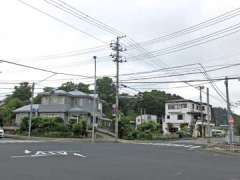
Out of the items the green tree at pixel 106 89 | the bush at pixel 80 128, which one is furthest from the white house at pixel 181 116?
the bush at pixel 80 128

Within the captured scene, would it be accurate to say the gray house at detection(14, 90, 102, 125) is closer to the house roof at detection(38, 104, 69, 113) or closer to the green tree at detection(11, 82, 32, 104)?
the house roof at detection(38, 104, 69, 113)

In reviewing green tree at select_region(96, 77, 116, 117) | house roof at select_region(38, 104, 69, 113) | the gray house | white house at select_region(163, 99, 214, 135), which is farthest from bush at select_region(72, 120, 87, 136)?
green tree at select_region(96, 77, 116, 117)

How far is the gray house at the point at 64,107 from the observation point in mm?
64250

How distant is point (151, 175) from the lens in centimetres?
1336

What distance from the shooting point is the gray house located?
64.2m

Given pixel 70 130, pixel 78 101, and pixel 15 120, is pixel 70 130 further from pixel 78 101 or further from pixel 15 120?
pixel 15 120

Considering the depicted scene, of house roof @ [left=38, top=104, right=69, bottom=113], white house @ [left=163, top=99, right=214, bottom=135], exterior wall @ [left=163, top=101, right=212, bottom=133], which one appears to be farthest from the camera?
exterior wall @ [left=163, top=101, right=212, bottom=133]

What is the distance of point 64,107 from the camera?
6431 centimetres

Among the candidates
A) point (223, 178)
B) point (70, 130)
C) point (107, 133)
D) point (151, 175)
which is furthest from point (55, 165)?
point (107, 133)

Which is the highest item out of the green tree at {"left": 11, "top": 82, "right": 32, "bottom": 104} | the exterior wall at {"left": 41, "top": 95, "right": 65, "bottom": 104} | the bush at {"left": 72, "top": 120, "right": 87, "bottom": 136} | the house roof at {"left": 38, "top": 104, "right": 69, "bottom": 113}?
the green tree at {"left": 11, "top": 82, "right": 32, "bottom": 104}

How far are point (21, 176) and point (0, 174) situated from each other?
31.4 inches

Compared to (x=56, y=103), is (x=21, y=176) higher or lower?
lower

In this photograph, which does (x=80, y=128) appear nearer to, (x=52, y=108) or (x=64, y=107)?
(x=64, y=107)

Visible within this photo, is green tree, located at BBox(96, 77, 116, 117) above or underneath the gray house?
above
